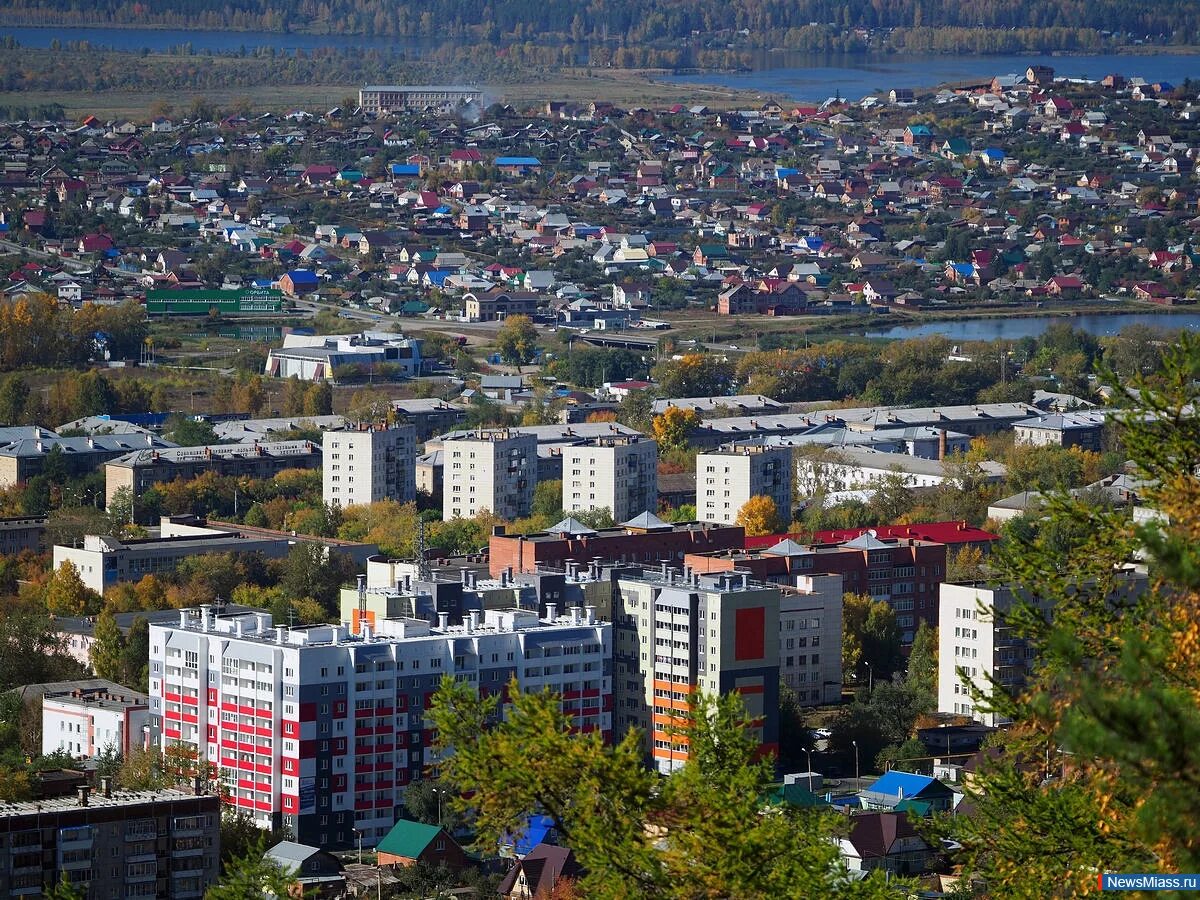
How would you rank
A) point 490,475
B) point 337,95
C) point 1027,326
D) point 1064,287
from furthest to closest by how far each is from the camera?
point 337,95 → point 1064,287 → point 1027,326 → point 490,475

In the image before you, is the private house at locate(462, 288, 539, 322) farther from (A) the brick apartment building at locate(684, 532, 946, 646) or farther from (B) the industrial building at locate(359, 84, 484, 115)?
(B) the industrial building at locate(359, 84, 484, 115)

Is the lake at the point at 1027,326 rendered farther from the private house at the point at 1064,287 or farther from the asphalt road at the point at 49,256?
the asphalt road at the point at 49,256

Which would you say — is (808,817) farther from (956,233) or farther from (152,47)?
(152,47)

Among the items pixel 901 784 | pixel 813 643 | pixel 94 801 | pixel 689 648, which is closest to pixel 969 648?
pixel 813 643

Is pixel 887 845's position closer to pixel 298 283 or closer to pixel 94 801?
pixel 94 801

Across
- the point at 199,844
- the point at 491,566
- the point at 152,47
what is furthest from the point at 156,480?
the point at 152,47

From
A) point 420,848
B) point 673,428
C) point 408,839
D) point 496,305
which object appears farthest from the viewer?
point 496,305
